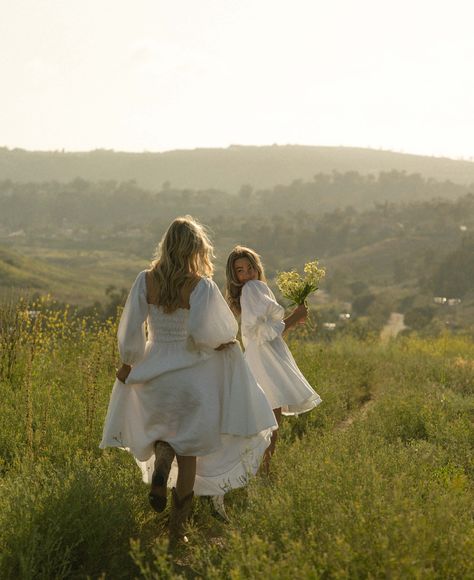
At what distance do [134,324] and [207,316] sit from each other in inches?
18.0

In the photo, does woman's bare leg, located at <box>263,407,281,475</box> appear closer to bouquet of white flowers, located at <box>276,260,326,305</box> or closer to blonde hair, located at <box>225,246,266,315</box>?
blonde hair, located at <box>225,246,266,315</box>

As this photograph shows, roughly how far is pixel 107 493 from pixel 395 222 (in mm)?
79473

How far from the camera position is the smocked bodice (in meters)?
4.32

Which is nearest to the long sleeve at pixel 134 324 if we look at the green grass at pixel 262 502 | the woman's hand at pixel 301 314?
the green grass at pixel 262 502

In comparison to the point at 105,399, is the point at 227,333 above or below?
above

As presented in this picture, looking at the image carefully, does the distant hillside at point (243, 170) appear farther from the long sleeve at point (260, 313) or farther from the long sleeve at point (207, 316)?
the long sleeve at point (207, 316)

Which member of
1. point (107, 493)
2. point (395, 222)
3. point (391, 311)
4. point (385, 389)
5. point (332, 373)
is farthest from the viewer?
point (395, 222)

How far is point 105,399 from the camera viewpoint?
6738 millimetres

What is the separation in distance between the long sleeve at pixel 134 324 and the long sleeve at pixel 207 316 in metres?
0.31

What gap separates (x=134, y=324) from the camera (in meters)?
4.32

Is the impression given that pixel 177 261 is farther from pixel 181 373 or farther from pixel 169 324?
pixel 181 373

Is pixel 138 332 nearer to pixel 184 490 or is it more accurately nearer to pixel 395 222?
pixel 184 490

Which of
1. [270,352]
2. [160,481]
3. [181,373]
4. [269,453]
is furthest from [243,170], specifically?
[160,481]

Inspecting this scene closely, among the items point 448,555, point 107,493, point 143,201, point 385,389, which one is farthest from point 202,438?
point 143,201
